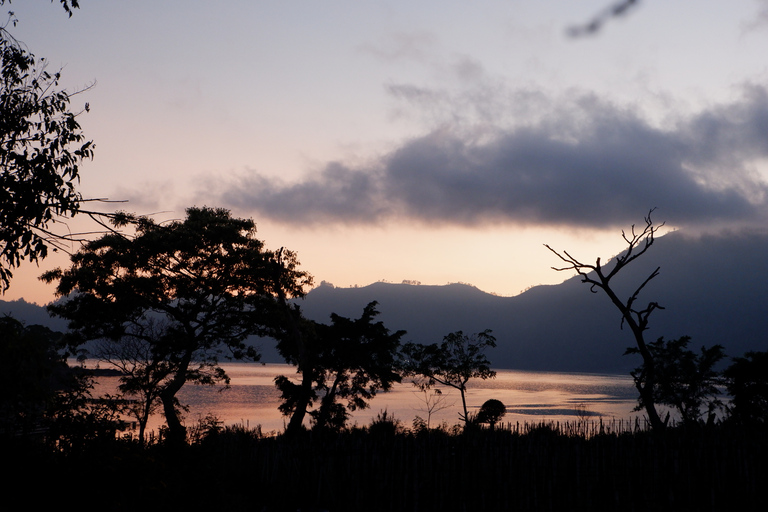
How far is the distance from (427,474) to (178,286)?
647 inches

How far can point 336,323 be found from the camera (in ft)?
112

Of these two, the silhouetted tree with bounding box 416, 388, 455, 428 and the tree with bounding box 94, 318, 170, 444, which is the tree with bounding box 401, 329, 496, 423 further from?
the tree with bounding box 94, 318, 170, 444

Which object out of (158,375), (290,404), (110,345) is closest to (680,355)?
(290,404)

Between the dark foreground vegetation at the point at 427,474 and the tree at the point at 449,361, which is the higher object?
the tree at the point at 449,361

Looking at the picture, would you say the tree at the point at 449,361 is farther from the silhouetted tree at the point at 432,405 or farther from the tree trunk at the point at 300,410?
the tree trunk at the point at 300,410

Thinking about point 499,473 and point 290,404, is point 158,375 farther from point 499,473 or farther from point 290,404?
point 499,473

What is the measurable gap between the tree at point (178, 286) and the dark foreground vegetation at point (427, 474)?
1097 centimetres

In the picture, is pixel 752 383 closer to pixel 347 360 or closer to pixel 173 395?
pixel 347 360

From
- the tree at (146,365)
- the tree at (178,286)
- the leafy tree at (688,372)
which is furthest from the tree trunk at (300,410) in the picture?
the leafy tree at (688,372)

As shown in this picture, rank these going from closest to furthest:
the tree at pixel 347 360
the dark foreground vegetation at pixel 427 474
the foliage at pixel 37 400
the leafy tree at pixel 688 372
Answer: the foliage at pixel 37 400, the dark foreground vegetation at pixel 427 474, the tree at pixel 347 360, the leafy tree at pixel 688 372

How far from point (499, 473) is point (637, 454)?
11.7 ft

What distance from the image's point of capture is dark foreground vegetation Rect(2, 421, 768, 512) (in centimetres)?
903

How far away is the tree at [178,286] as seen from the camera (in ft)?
76.0

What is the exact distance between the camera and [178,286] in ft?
80.6
